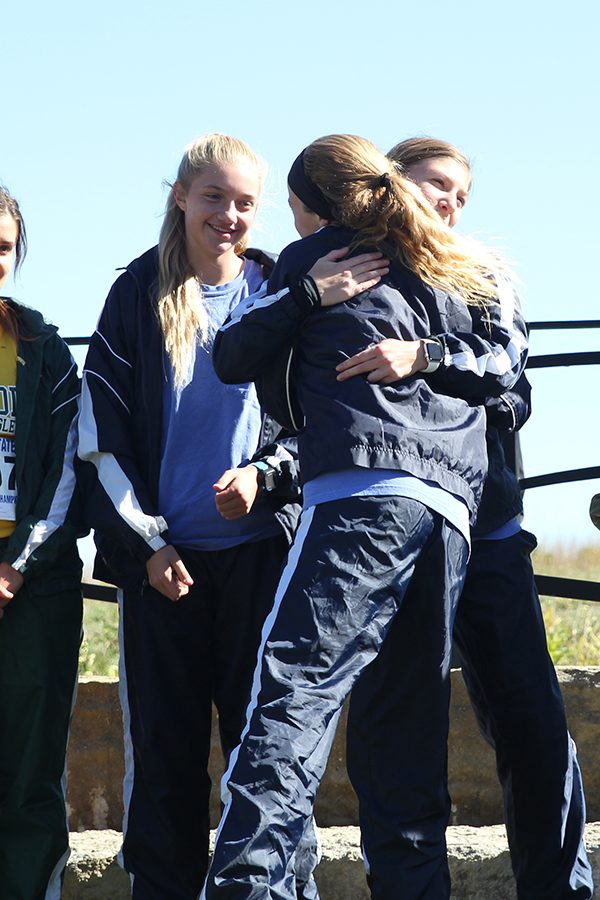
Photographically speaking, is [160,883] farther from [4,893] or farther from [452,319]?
[452,319]

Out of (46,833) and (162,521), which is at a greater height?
(162,521)

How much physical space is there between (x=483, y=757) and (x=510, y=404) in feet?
4.37

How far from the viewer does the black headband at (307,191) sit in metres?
2.84

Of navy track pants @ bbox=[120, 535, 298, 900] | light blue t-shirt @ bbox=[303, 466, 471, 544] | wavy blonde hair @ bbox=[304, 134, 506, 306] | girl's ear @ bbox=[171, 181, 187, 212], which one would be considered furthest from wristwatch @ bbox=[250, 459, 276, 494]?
girl's ear @ bbox=[171, 181, 187, 212]

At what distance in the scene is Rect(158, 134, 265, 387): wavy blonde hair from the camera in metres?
3.21

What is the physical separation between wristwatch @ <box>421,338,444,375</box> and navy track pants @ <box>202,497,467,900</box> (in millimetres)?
285

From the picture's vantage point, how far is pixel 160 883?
9.77 ft

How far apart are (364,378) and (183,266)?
0.86 meters

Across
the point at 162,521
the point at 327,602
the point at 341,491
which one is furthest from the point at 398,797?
the point at 162,521

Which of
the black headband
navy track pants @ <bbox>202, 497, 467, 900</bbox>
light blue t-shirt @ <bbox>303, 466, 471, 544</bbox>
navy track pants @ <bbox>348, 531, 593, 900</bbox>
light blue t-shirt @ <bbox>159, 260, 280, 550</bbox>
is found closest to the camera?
navy track pants @ <bbox>202, 497, 467, 900</bbox>

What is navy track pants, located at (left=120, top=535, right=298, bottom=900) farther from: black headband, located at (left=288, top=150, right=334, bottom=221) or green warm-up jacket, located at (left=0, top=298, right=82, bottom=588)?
black headband, located at (left=288, top=150, right=334, bottom=221)

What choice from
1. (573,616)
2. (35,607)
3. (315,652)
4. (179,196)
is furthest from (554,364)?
(573,616)

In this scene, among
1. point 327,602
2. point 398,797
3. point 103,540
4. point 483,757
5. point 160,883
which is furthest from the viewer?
point 483,757

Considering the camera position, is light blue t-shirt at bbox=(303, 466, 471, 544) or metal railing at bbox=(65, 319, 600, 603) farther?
metal railing at bbox=(65, 319, 600, 603)
